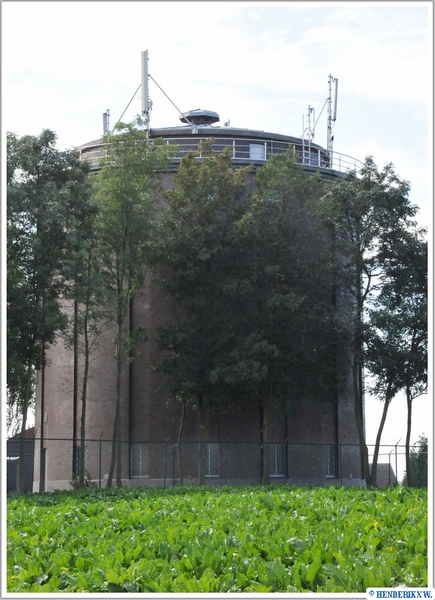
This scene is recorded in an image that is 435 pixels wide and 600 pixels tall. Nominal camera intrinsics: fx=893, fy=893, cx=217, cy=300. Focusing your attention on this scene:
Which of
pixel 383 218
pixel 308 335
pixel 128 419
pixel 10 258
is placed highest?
pixel 383 218

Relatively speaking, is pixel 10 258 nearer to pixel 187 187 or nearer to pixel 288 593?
pixel 187 187

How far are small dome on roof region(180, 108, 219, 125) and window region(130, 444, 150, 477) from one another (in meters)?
15.8

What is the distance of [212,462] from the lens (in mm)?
36469

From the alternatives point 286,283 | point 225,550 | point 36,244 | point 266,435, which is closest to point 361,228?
point 286,283

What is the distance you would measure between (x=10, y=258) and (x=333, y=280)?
13.6 meters

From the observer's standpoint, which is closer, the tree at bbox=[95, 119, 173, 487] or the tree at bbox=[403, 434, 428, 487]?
the tree at bbox=[95, 119, 173, 487]

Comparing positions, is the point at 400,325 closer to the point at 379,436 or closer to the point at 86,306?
the point at 379,436

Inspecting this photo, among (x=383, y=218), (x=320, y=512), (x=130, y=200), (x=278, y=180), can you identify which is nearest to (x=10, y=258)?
(x=130, y=200)

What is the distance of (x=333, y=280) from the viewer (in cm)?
3662

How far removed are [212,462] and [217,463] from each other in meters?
0.21

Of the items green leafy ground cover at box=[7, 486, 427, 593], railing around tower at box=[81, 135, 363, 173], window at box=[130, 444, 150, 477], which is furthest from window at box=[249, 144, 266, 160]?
green leafy ground cover at box=[7, 486, 427, 593]

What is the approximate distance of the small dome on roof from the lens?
42.5 metres

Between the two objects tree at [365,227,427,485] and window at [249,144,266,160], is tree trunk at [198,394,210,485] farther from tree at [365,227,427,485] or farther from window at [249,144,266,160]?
window at [249,144,266,160]

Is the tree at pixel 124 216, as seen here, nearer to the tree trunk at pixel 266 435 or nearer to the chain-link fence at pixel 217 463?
the chain-link fence at pixel 217 463
